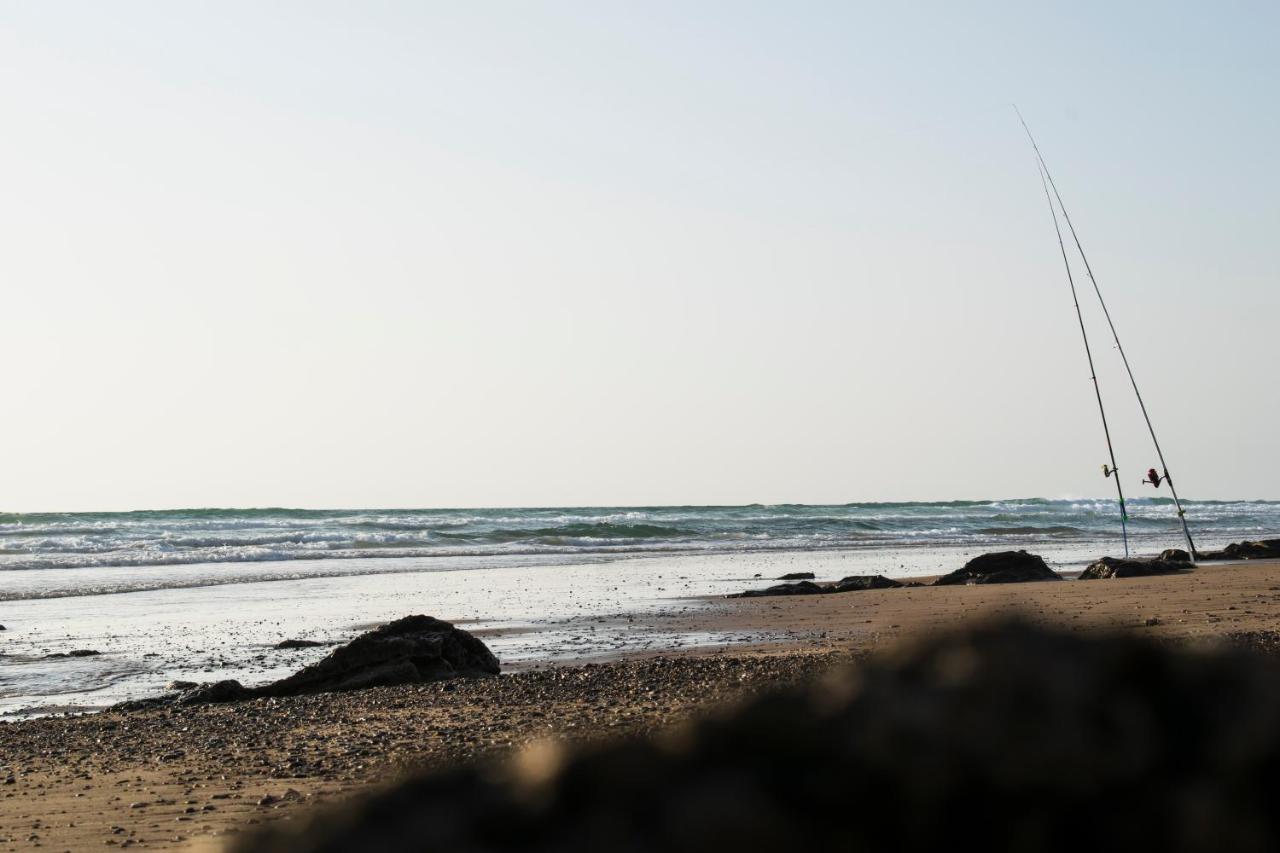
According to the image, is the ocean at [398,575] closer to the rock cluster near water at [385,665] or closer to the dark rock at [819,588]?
the dark rock at [819,588]

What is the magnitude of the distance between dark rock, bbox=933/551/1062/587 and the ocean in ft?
11.8

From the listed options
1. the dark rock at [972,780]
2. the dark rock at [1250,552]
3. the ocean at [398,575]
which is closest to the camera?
the dark rock at [972,780]

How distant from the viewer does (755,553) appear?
121ft

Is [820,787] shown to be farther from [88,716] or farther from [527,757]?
[88,716]

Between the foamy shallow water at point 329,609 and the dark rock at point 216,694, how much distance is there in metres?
1.06

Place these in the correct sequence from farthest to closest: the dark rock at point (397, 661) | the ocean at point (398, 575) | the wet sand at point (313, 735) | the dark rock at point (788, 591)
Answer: the dark rock at point (788, 591) < the ocean at point (398, 575) < the dark rock at point (397, 661) < the wet sand at point (313, 735)

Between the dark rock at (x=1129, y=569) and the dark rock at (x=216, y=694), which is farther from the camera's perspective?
the dark rock at (x=1129, y=569)

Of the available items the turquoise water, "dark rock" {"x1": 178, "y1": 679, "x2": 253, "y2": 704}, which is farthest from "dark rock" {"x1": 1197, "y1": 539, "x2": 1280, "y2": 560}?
"dark rock" {"x1": 178, "y1": 679, "x2": 253, "y2": 704}

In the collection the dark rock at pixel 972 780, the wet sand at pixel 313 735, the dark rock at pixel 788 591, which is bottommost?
the dark rock at pixel 788 591

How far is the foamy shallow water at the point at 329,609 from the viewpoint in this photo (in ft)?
42.8

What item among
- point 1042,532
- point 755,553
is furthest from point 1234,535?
point 755,553

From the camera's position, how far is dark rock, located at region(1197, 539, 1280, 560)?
86.2 feet

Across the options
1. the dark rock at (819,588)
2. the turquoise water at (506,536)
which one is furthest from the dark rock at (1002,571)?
the turquoise water at (506,536)

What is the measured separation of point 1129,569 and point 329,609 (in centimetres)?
1289
